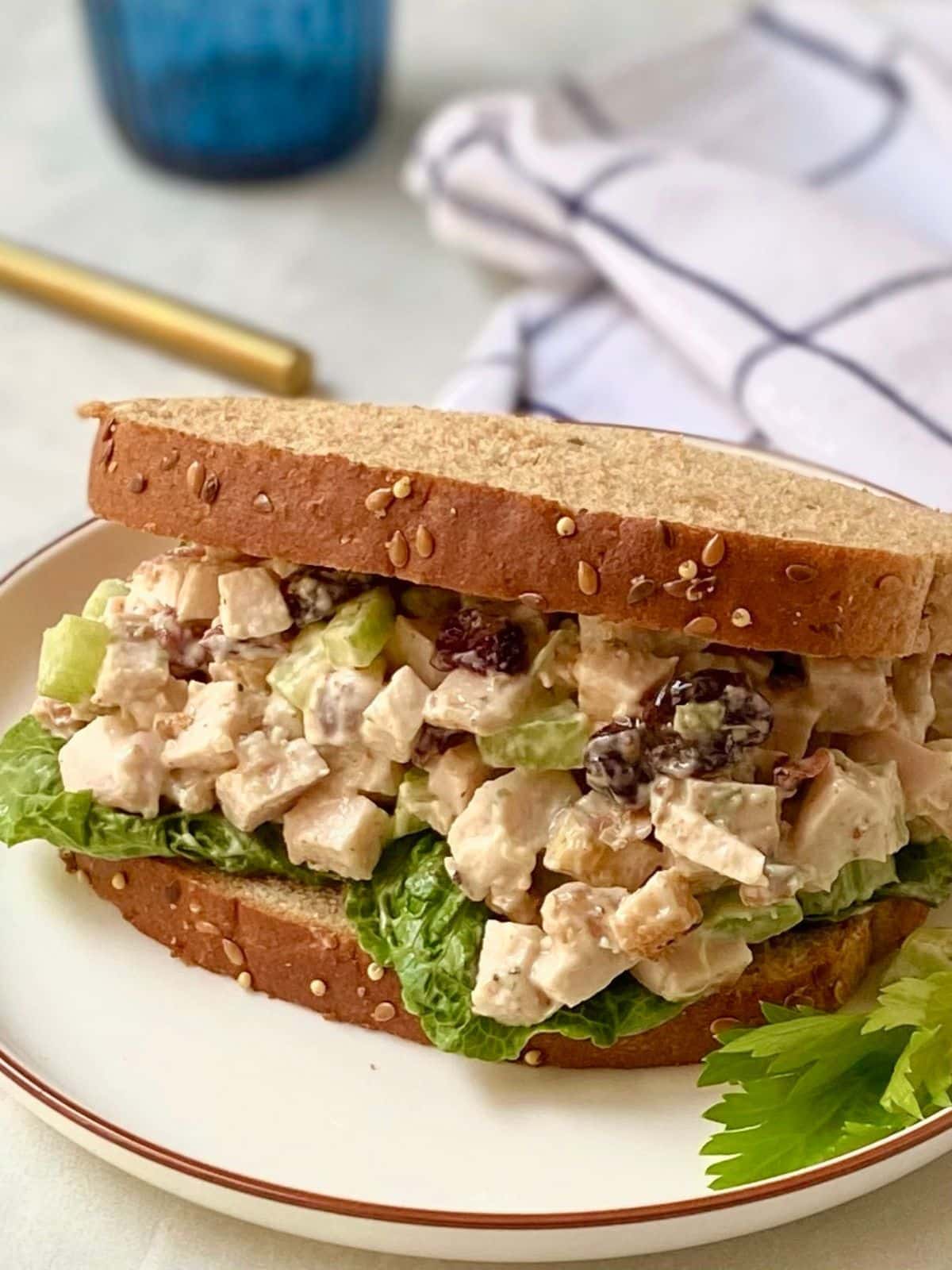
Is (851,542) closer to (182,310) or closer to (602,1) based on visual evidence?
(182,310)

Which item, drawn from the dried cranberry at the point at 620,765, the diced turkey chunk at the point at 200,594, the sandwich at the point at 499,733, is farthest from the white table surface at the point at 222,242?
the dried cranberry at the point at 620,765

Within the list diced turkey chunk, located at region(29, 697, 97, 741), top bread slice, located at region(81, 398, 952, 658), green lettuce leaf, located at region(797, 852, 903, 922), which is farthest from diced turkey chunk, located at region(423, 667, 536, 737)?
diced turkey chunk, located at region(29, 697, 97, 741)

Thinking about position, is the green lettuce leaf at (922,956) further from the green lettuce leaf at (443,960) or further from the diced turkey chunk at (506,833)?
the diced turkey chunk at (506,833)

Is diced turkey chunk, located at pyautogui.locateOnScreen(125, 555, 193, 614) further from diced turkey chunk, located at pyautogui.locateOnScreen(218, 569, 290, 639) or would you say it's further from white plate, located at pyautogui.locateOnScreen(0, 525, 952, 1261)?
white plate, located at pyautogui.locateOnScreen(0, 525, 952, 1261)

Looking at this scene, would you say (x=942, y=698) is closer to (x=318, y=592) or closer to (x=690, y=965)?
(x=690, y=965)

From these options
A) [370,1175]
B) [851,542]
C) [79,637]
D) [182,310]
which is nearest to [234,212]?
[182,310]
